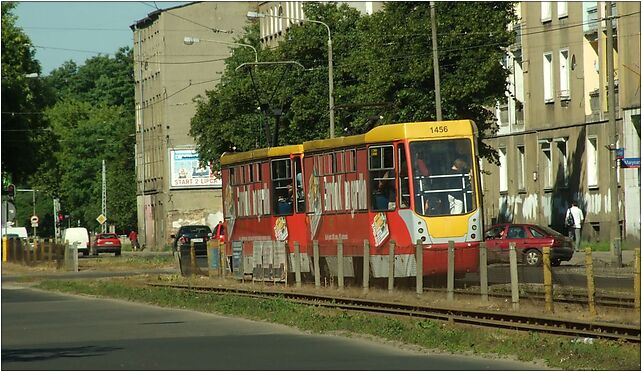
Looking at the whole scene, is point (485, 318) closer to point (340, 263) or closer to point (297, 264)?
point (340, 263)

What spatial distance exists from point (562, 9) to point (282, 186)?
2333 cm

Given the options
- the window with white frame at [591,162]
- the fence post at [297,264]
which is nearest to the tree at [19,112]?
the window with white frame at [591,162]

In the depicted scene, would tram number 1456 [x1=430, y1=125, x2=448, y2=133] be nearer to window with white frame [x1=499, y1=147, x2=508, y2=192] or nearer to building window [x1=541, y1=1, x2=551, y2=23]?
building window [x1=541, y1=1, x2=551, y2=23]

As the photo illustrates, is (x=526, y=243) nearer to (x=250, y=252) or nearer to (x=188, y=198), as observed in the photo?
(x=250, y=252)

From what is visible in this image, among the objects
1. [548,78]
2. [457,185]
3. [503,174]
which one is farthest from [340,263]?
[503,174]

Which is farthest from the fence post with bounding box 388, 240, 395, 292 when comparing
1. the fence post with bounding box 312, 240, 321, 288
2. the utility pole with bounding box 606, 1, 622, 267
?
the utility pole with bounding box 606, 1, 622, 267

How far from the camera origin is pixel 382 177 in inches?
1352

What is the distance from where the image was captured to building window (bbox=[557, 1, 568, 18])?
6041cm

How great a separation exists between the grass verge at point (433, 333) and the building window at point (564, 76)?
95.9 ft

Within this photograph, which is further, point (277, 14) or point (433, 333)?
point (277, 14)

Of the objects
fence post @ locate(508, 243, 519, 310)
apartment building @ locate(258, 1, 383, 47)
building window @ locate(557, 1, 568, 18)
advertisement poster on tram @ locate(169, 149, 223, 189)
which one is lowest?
fence post @ locate(508, 243, 519, 310)

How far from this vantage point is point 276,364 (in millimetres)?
17375

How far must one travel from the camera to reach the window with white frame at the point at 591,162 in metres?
58.4

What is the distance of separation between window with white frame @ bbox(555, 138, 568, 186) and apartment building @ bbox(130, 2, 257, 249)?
53310mm
